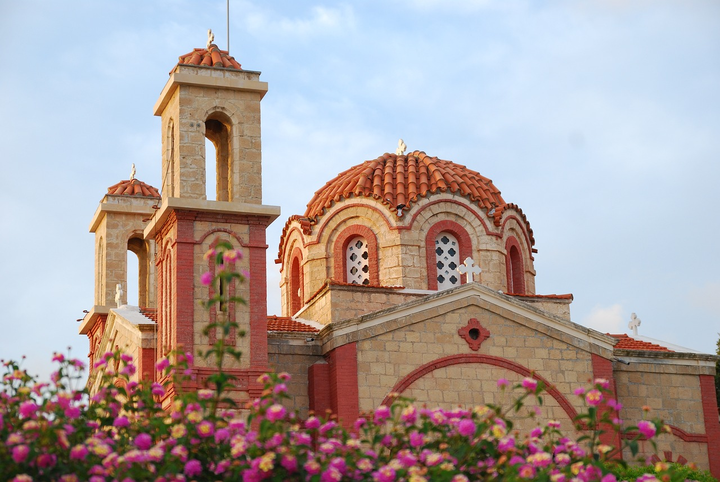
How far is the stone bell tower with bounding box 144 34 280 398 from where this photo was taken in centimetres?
1867

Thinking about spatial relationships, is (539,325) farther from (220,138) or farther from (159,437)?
(159,437)

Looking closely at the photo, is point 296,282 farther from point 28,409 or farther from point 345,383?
point 28,409

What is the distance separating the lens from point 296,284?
2617 cm

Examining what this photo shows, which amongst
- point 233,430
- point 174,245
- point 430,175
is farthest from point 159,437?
point 430,175

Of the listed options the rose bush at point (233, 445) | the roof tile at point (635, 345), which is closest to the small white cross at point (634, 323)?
the roof tile at point (635, 345)

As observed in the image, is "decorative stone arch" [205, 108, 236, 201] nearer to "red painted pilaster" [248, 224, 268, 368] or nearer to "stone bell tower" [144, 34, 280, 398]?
"stone bell tower" [144, 34, 280, 398]

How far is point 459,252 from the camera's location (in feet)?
81.3

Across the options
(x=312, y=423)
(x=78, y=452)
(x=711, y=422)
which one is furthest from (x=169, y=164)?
(x=78, y=452)

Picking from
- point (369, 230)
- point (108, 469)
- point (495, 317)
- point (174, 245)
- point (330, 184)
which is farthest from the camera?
point (330, 184)

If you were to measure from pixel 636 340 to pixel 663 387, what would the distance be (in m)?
2.99

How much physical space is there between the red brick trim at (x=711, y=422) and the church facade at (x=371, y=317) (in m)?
0.03

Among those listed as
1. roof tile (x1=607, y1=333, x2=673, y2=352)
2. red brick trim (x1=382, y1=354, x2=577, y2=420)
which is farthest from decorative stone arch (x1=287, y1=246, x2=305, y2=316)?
roof tile (x1=607, y1=333, x2=673, y2=352)

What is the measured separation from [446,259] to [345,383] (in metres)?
6.27

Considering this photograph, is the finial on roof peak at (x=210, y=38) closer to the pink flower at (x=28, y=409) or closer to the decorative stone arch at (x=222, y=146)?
the decorative stone arch at (x=222, y=146)
